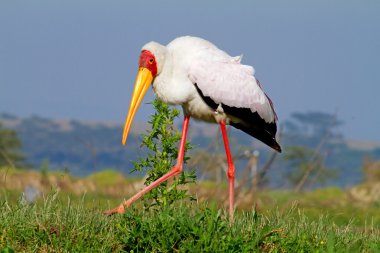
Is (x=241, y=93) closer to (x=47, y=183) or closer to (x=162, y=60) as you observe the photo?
(x=162, y=60)

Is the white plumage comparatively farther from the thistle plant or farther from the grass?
the grass

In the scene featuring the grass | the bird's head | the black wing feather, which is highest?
the bird's head

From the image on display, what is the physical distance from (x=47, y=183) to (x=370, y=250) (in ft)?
38.8

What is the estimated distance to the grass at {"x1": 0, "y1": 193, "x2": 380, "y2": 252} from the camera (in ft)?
19.3

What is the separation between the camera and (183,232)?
589 cm

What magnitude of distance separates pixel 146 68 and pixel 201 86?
0.50 meters

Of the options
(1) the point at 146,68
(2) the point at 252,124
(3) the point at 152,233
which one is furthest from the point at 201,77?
(3) the point at 152,233

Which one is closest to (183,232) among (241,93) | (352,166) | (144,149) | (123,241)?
(123,241)

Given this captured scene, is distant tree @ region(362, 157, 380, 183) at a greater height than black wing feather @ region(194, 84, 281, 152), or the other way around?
black wing feather @ region(194, 84, 281, 152)

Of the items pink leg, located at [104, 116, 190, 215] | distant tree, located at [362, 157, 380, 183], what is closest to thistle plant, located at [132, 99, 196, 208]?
pink leg, located at [104, 116, 190, 215]

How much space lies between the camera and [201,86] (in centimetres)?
743

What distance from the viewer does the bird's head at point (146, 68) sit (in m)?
7.21

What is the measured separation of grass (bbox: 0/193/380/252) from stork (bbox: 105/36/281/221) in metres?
0.51

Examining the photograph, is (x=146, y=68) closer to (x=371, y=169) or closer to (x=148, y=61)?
(x=148, y=61)
